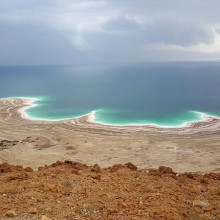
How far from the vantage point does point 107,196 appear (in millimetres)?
11852

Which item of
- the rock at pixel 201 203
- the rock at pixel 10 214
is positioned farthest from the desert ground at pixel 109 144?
the rock at pixel 10 214

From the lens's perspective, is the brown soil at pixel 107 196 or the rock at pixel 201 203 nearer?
the brown soil at pixel 107 196

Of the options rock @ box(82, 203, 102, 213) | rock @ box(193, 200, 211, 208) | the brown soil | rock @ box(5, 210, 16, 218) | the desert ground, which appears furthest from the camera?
the desert ground

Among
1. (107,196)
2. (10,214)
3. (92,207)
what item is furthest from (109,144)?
(10,214)

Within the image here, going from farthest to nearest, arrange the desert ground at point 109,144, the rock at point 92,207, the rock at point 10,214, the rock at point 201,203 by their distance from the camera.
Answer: the desert ground at point 109,144
the rock at point 201,203
the rock at point 92,207
the rock at point 10,214

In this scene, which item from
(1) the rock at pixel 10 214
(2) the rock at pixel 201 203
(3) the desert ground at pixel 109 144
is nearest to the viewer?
(1) the rock at pixel 10 214

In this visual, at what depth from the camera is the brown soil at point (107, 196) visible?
10055 mm

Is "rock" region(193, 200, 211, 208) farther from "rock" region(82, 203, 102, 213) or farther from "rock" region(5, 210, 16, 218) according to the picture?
"rock" region(5, 210, 16, 218)

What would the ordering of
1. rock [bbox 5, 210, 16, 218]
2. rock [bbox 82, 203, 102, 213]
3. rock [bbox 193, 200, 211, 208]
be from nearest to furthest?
rock [bbox 5, 210, 16, 218] → rock [bbox 82, 203, 102, 213] → rock [bbox 193, 200, 211, 208]

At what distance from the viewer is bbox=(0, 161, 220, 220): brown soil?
33.0ft

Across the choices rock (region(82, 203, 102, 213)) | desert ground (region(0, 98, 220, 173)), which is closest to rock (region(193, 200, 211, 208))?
rock (region(82, 203, 102, 213))

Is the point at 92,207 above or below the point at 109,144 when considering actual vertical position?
above

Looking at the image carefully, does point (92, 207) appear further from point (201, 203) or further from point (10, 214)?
point (201, 203)

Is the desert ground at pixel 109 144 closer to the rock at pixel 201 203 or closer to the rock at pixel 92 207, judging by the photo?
the rock at pixel 201 203
